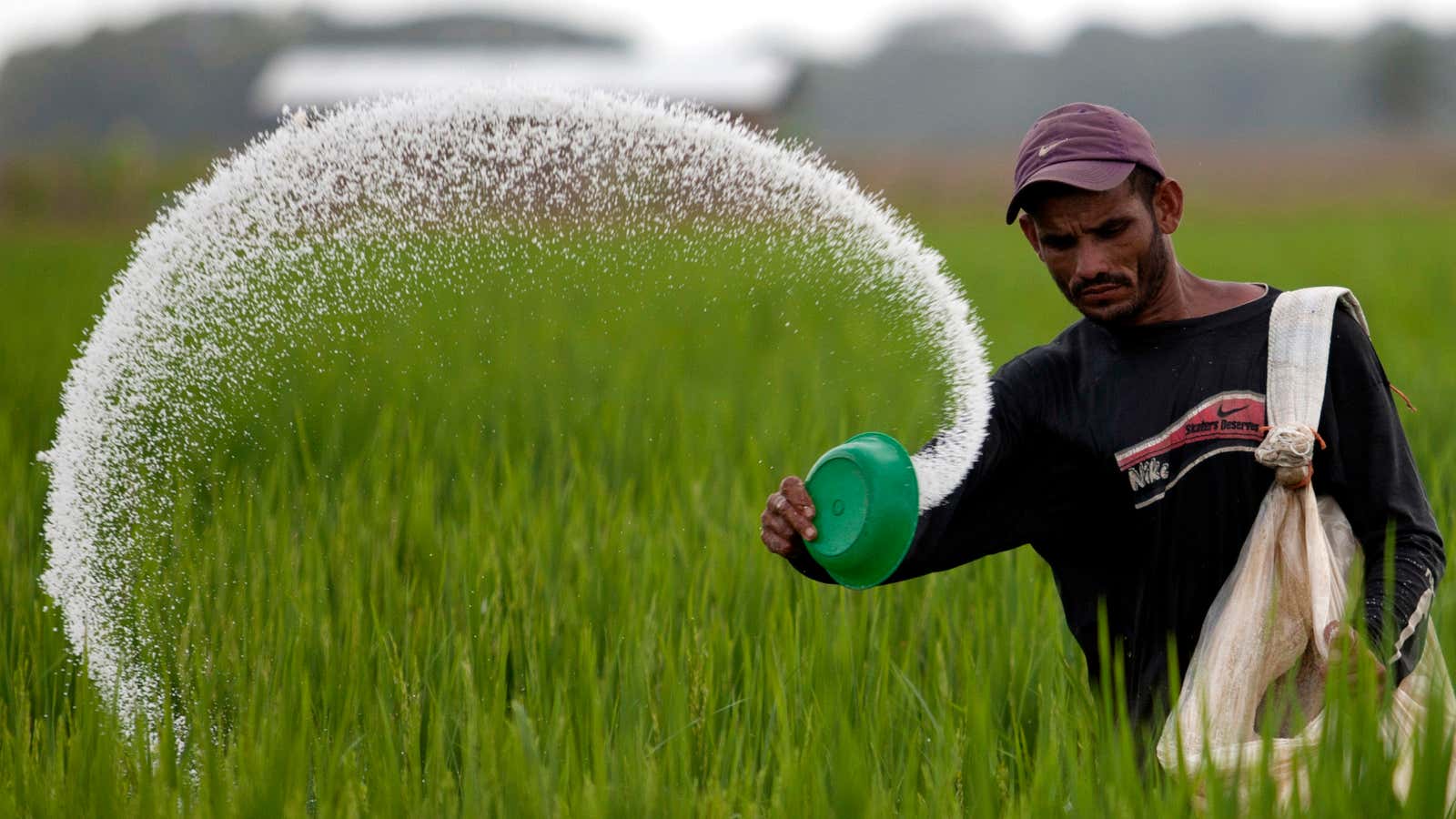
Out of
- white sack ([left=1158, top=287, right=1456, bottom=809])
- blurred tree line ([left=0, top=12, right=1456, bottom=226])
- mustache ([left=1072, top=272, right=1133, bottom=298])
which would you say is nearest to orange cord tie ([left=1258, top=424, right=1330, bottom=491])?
white sack ([left=1158, top=287, right=1456, bottom=809])

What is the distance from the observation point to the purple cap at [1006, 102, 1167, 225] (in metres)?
1.95

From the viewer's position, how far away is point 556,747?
202 centimetres

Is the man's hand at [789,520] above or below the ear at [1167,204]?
below

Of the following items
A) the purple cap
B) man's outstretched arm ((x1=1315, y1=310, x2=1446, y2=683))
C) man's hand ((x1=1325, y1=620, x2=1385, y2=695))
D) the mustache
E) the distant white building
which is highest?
the distant white building

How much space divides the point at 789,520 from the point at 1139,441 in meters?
0.54

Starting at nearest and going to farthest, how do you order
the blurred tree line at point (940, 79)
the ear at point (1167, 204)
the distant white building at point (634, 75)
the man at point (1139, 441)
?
1. the man at point (1139, 441)
2. the ear at point (1167, 204)
3. the distant white building at point (634, 75)
4. the blurred tree line at point (940, 79)

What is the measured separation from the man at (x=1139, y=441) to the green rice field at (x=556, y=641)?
166 mm

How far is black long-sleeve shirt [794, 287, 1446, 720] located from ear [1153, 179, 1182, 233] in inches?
6.1

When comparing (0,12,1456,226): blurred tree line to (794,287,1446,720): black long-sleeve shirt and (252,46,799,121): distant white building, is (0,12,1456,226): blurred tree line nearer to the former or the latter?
(252,46,799,121): distant white building

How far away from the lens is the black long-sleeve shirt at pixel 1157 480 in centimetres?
190

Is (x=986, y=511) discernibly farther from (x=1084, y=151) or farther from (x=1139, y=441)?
(x=1084, y=151)

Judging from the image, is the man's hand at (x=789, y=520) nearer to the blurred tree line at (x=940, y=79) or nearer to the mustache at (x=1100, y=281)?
the mustache at (x=1100, y=281)

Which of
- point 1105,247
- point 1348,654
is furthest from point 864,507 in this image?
point 1348,654

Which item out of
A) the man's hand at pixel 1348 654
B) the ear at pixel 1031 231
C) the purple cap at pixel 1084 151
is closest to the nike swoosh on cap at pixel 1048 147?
the purple cap at pixel 1084 151
